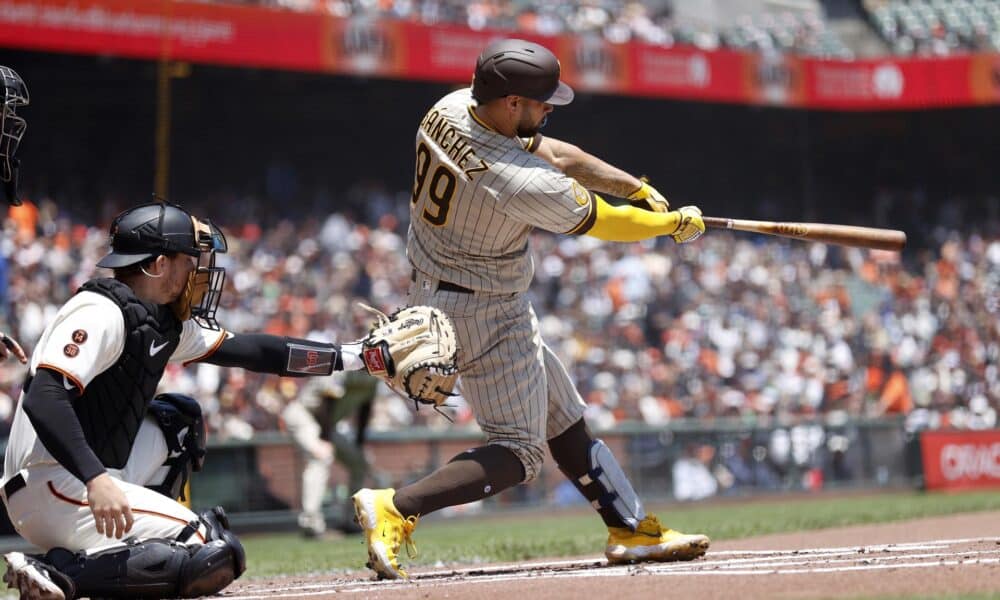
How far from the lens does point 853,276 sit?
20.3 meters

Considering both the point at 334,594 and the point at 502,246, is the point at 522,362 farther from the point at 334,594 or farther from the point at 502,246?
the point at 334,594

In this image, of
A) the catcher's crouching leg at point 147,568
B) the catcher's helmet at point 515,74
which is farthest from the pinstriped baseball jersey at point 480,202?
the catcher's crouching leg at point 147,568

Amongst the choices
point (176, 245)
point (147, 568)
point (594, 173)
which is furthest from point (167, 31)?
point (147, 568)

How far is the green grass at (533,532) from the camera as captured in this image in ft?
21.7

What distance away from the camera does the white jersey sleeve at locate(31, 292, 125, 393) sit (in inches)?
154

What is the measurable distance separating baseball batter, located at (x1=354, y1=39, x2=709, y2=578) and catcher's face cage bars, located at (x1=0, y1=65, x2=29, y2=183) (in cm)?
142

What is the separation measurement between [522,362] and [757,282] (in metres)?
14.7

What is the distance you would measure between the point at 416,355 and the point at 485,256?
476 mm

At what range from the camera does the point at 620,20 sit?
20953 millimetres

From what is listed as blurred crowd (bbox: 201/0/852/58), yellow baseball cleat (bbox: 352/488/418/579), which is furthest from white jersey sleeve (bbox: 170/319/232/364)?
blurred crowd (bbox: 201/0/852/58)

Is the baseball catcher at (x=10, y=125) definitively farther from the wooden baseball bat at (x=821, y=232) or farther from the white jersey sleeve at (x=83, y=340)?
the wooden baseball bat at (x=821, y=232)

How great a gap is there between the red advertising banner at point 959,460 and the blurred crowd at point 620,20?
8.12 meters

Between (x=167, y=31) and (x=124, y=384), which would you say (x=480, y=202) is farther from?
(x=167, y=31)

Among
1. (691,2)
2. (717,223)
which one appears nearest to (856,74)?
(691,2)
